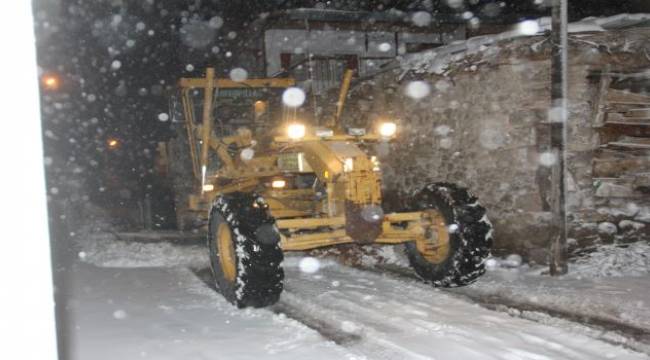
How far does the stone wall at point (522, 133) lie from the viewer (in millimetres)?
7886

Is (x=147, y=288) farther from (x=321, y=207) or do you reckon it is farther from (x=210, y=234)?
Answer: (x=321, y=207)

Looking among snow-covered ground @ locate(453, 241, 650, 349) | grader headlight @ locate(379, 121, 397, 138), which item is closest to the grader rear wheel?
grader headlight @ locate(379, 121, 397, 138)

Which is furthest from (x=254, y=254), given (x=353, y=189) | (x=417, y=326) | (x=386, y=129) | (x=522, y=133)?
(x=522, y=133)

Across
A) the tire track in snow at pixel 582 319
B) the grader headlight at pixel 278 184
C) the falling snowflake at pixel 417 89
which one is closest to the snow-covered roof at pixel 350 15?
the falling snowflake at pixel 417 89

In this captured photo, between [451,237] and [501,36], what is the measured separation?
158 inches

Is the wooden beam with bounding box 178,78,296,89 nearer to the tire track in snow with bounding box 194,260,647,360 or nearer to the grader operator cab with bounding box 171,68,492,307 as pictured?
the grader operator cab with bounding box 171,68,492,307

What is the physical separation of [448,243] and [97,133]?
20.5 metres

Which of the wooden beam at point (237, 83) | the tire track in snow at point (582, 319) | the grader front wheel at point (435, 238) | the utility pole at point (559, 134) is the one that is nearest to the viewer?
the tire track in snow at point (582, 319)

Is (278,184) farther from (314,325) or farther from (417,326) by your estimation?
(417,326)

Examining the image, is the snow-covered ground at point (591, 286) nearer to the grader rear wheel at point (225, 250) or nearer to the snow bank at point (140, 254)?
the grader rear wheel at point (225, 250)

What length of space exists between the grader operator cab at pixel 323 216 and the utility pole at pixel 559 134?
4.71 ft

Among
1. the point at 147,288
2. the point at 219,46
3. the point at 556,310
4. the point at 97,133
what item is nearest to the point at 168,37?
the point at 219,46

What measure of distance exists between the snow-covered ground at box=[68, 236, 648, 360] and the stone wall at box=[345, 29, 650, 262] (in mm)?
1688

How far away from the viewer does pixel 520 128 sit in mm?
8258
